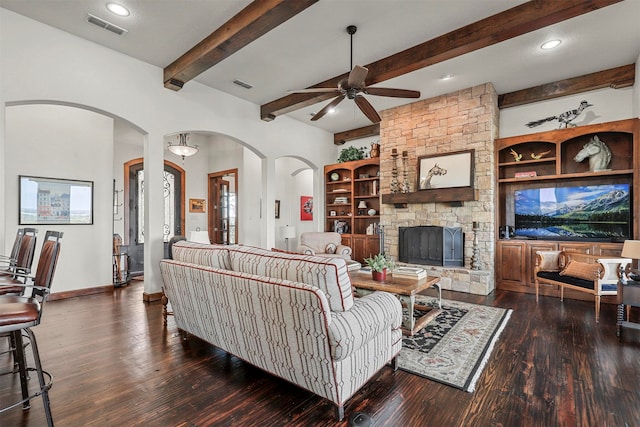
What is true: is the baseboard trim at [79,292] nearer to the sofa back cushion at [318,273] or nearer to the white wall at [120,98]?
the white wall at [120,98]

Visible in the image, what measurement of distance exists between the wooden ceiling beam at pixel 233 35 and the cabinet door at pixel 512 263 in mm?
4622

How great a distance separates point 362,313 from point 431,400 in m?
0.78

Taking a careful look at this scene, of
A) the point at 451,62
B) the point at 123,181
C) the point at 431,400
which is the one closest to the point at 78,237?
the point at 123,181

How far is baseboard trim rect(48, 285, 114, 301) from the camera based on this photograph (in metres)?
4.47

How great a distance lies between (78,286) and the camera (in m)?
4.73

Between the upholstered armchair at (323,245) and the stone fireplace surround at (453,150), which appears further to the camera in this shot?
the upholstered armchair at (323,245)

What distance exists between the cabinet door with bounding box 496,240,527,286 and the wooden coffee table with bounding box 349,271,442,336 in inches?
83.0

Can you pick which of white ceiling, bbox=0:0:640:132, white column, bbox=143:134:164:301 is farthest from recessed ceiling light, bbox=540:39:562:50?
white column, bbox=143:134:164:301

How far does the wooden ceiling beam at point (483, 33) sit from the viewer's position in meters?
2.90

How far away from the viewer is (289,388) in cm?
219

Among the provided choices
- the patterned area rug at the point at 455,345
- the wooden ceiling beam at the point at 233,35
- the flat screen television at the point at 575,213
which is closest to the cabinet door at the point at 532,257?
the flat screen television at the point at 575,213

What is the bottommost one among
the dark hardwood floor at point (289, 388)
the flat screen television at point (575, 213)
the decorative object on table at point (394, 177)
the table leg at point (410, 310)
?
the dark hardwood floor at point (289, 388)

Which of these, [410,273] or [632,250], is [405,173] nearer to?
[410,273]

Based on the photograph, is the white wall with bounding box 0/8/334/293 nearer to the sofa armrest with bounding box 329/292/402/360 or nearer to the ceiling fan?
the ceiling fan
